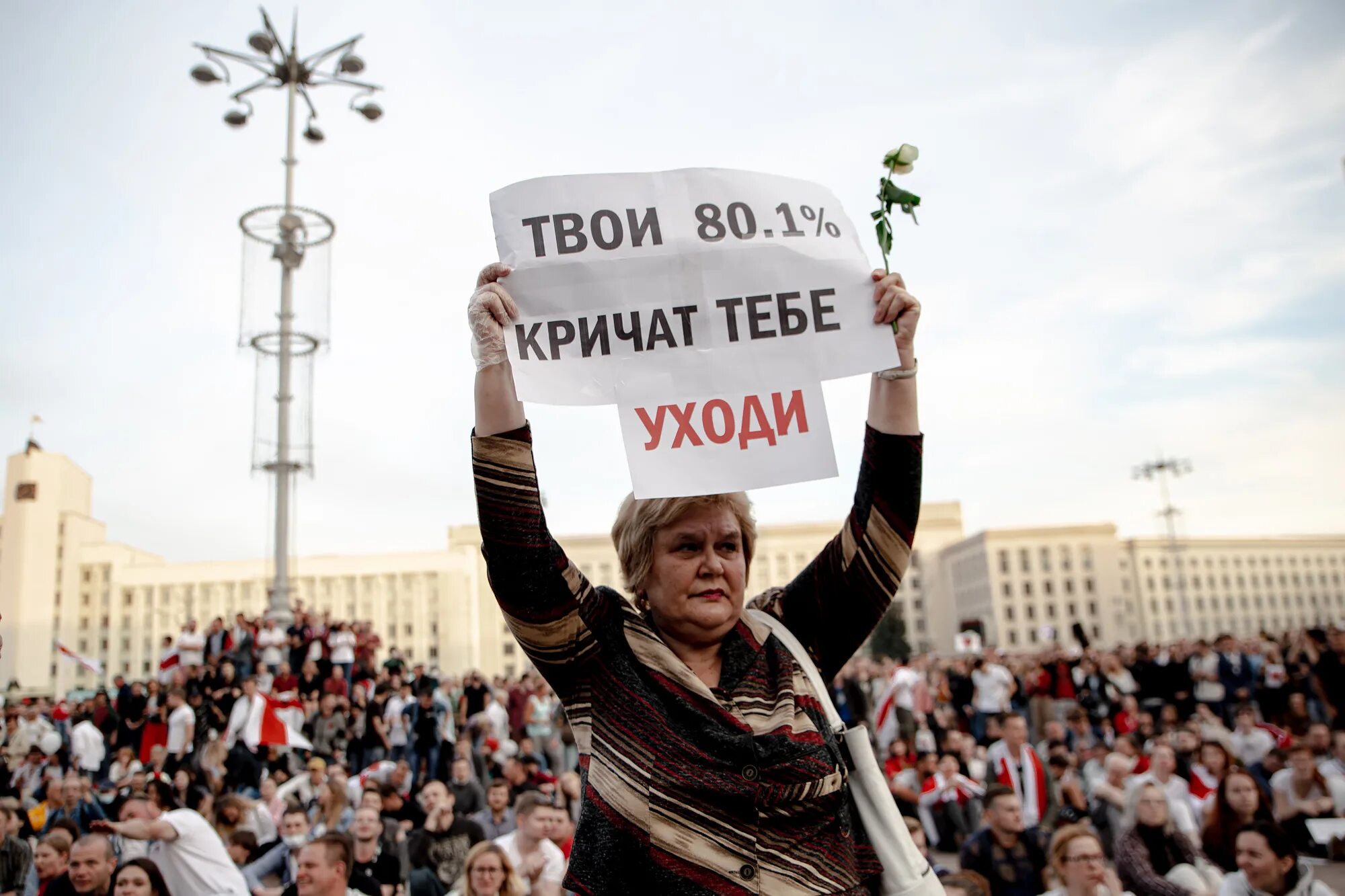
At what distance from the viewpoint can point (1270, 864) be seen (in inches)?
219

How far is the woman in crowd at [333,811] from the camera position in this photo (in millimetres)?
9500

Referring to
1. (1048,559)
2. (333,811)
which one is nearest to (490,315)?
(333,811)

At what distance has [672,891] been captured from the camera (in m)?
1.68

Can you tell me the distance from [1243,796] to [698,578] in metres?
7.50

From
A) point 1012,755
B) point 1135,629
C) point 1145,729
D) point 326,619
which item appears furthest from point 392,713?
point 1135,629

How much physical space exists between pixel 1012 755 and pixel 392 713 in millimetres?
8848

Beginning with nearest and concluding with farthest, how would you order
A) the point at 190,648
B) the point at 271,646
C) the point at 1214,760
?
the point at 1214,760
the point at 271,646
the point at 190,648

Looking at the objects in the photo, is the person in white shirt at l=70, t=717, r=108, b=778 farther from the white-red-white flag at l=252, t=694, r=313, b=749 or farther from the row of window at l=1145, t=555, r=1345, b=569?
the row of window at l=1145, t=555, r=1345, b=569

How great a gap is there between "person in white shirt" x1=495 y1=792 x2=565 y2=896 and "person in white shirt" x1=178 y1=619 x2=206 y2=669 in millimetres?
11213

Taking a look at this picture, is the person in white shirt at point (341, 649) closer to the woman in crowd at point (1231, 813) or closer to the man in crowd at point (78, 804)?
the man in crowd at point (78, 804)

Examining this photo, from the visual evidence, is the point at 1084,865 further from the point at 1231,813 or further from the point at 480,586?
the point at 480,586

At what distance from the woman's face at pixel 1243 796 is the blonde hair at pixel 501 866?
5.31 meters

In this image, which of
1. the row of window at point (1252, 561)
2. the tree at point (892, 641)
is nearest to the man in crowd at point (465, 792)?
the tree at point (892, 641)

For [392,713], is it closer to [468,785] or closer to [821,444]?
[468,785]
